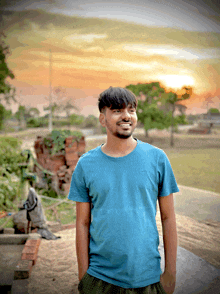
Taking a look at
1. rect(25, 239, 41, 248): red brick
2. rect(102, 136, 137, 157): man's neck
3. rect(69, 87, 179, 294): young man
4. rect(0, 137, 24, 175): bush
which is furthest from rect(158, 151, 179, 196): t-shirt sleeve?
rect(0, 137, 24, 175): bush

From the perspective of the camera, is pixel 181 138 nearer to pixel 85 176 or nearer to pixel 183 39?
pixel 183 39

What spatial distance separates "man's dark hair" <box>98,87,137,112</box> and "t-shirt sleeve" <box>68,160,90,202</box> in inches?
11.3

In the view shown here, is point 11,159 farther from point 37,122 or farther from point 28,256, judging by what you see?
point 37,122

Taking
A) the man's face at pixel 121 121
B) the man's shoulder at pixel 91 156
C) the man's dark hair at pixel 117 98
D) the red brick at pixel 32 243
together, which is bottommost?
the red brick at pixel 32 243

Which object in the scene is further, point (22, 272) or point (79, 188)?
point (22, 272)

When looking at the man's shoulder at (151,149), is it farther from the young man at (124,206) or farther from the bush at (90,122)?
the bush at (90,122)

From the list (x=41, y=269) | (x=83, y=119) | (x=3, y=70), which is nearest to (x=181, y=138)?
(x=83, y=119)

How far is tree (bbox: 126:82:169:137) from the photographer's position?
522 inches

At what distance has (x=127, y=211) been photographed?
0.95 metres

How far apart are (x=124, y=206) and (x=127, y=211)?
0.07 ft

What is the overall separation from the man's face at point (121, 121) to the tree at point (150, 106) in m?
12.5

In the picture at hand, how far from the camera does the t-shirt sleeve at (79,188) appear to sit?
39.9 inches

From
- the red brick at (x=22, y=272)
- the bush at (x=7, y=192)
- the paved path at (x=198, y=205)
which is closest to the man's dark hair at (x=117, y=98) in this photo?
the red brick at (x=22, y=272)

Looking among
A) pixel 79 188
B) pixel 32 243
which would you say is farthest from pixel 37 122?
pixel 79 188
